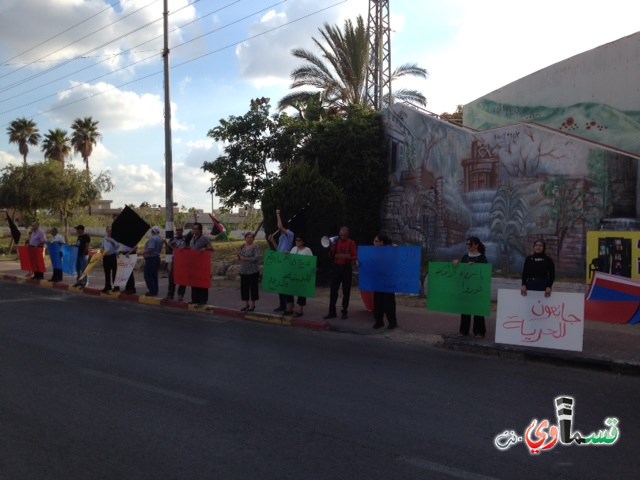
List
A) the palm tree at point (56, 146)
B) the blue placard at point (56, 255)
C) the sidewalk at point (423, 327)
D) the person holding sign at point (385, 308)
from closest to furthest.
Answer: the sidewalk at point (423, 327)
the person holding sign at point (385, 308)
the blue placard at point (56, 255)
the palm tree at point (56, 146)

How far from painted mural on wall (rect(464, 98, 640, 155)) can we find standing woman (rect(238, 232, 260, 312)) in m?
13.3

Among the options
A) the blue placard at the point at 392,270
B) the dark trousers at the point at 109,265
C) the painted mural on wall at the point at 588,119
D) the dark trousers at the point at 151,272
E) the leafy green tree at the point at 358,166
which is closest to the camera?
the blue placard at the point at 392,270

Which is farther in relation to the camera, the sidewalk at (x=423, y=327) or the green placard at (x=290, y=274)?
the green placard at (x=290, y=274)

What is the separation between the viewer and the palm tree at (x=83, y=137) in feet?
196

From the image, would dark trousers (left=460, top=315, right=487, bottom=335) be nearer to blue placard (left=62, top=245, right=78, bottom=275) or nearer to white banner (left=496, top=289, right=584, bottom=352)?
white banner (left=496, top=289, right=584, bottom=352)

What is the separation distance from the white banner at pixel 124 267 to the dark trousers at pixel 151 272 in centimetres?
Answer: 77

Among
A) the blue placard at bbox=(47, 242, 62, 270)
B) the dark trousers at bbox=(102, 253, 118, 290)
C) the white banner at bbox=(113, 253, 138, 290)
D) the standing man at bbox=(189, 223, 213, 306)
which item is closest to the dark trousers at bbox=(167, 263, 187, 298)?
the standing man at bbox=(189, 223, 213, 306)

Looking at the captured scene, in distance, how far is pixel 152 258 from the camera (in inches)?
589

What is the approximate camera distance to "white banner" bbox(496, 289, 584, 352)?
8.43m

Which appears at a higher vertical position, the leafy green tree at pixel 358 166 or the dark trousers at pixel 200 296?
the leafy green tree at pixel 358 166

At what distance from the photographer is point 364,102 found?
28172 mm

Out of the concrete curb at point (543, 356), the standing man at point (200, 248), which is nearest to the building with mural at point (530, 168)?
the concrete curb at point (543, 356)

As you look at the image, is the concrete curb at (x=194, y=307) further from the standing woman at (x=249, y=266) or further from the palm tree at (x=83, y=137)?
the palm tree at (x=83, y=137)

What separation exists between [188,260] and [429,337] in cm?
633
